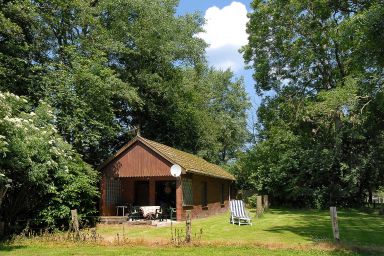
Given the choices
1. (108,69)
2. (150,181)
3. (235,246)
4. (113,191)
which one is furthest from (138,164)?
(235,246)

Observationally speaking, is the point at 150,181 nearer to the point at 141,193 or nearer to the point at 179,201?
the point at 141,193

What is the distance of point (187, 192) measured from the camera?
77.2 ft

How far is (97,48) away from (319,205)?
801 inches

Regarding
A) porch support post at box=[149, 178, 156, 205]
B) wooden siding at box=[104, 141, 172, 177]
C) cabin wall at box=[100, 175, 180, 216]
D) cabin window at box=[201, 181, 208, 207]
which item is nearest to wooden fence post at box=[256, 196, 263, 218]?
cabin window at box=[201, 181, 208, 207]

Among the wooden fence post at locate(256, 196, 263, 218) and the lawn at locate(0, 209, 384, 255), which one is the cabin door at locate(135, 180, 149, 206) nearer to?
the wooden fence post at locate(256, 196, 263, 218)

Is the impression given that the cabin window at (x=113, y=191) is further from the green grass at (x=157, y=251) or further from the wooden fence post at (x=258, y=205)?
the green grass at (x=157, y=251)

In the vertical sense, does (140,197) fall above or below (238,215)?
above

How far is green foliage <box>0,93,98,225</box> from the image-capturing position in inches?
548

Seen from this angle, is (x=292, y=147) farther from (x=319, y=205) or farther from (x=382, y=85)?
(x=382, y=85)

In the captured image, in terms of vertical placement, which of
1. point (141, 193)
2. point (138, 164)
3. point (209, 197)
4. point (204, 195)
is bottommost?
point (209, 197)

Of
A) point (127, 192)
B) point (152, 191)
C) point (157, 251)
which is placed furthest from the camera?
point (127, 192)

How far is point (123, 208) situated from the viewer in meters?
23.3

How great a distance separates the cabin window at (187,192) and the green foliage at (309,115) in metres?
7.49

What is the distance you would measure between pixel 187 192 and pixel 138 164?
3091 millimetres
